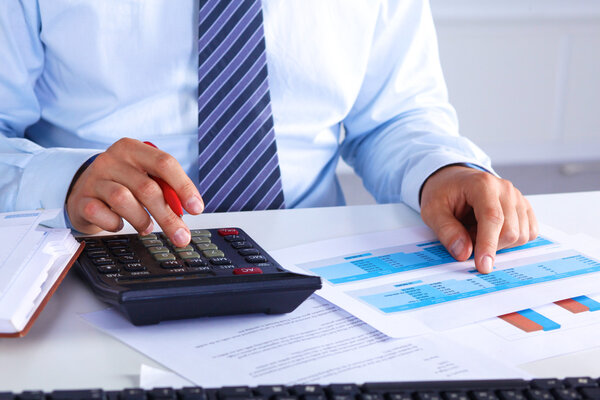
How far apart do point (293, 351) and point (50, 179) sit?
363mm

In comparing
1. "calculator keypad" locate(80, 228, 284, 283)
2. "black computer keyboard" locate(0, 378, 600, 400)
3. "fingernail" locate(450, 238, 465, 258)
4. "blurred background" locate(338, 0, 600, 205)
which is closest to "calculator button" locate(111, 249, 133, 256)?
"calculator keypad" locate(80, 228, 284, 283)

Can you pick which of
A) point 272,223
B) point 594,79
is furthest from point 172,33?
point 594,79

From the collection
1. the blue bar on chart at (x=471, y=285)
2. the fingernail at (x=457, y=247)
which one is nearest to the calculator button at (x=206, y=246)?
the blue bar on chart at (x=471, y=285)

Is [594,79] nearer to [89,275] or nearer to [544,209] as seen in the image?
[544,209]

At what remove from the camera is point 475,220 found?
Answer: 0.74 metres

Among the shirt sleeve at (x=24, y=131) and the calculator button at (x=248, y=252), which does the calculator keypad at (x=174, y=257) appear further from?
the shirt sleeve at (x=24, y=131)

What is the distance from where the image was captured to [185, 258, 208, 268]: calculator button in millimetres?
547

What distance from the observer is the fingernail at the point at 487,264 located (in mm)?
619

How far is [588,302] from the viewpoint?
56 centimetres

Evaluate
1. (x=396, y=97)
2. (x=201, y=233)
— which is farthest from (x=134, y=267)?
(x=396, y=97)

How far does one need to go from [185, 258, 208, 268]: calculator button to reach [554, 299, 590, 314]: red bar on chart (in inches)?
11.5

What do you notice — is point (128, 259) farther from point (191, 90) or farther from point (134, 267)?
point (191, 90)

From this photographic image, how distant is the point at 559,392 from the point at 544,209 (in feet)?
1.47

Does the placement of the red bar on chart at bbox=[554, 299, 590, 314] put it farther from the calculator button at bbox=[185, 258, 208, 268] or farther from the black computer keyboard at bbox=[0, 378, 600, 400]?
the calculator button at bbox=[185, 258, 208, 268]
